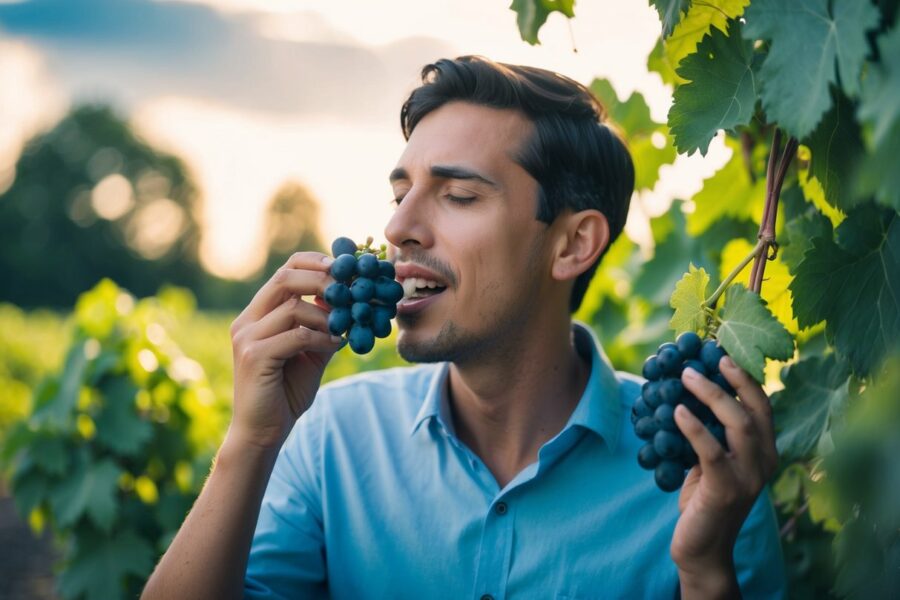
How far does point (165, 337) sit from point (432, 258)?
2.70 meters

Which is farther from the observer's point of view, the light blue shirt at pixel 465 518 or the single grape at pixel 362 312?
the light blue shirt at pixel 465 518

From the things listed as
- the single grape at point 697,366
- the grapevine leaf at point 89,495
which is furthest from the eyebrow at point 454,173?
the grapevine leaf at point 89,495

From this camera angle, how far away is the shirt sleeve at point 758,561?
225 cm

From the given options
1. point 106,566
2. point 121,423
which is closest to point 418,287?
point 121,423

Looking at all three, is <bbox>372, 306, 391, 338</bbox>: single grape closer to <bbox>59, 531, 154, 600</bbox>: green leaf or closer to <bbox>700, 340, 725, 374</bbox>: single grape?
<bbox>700, 340, 725, 374</bbox>: single grape

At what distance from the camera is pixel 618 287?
177 inches

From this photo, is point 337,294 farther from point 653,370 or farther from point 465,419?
point 465,419

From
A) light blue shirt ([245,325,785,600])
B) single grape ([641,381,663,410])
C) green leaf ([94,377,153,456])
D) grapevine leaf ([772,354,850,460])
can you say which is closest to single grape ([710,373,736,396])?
single grape ([641,381,663,410])

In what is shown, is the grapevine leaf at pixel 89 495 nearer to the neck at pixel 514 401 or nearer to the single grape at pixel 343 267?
the neck at pixel 514 401

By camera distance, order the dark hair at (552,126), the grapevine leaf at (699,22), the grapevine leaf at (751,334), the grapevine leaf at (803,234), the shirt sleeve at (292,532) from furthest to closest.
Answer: the dark hair at (552,126) < the shirt sleeve at (292,532) < the grapevine leaf at (803,234) < the grapevine leaf at (699,22) < the grapevine leaf at (751,334)

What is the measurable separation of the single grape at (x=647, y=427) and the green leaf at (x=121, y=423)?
3.18 m

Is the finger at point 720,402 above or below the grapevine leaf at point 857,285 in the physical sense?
below

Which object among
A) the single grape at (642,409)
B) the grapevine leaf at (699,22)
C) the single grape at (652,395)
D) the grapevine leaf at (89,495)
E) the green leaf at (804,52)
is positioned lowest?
the grapevine leaf at (89,495)

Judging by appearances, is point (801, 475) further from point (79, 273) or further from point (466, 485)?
point (79, 273)
